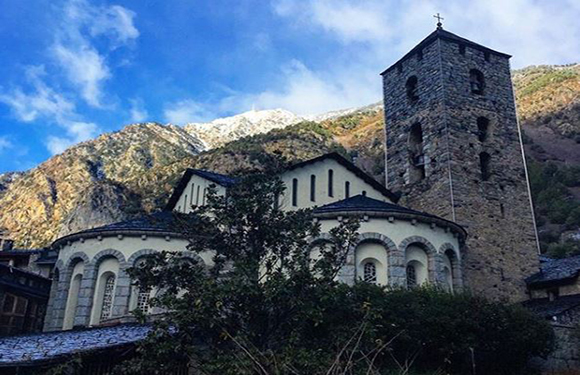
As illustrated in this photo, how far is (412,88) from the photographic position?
101 feet

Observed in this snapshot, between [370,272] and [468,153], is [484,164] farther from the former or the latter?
[370,272]

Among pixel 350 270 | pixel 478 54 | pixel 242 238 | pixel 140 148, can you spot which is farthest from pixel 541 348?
pixel 140 148

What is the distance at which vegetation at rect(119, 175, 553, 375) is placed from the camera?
11.8m

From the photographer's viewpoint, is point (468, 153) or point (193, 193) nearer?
point (468, 153)

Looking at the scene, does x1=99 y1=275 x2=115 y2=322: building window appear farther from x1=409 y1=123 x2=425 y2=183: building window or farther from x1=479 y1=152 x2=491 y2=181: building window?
x1=479 y1=152 x2=491 y2=181: building window

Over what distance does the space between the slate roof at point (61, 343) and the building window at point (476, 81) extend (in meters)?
20.5

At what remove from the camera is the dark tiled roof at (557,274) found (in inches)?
922

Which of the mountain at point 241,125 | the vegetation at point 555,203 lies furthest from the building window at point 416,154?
the mountain at point 241,125

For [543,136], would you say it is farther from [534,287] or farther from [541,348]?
[541,348]

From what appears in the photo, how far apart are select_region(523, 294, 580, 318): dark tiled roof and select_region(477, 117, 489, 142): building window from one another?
845cm

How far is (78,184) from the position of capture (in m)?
89.0

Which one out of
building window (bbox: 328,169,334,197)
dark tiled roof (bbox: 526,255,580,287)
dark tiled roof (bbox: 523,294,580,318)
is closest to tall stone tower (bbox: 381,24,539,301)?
dark tiled roof (bbox: 526,255,580,287)

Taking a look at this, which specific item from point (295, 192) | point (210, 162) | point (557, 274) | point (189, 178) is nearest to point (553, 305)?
point (557, 274)

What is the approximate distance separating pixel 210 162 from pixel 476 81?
42977 millimetres
